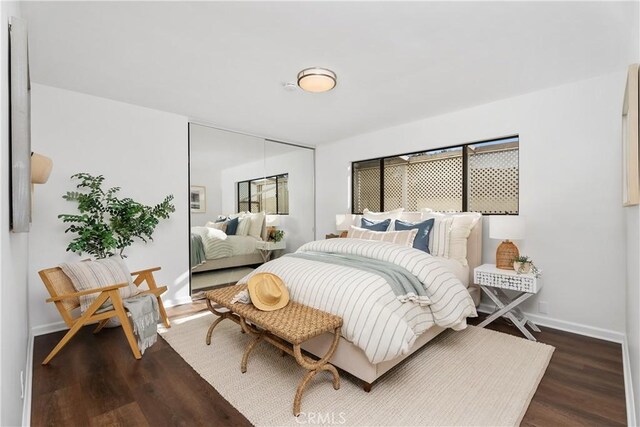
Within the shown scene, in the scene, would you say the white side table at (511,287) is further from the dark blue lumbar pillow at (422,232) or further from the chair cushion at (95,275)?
the chair cushion at (95,275)

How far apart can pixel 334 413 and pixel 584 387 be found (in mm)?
1711

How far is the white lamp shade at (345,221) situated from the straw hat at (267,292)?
94.6 inches

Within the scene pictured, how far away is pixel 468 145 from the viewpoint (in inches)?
147

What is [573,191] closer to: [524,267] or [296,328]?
→ [524,267]

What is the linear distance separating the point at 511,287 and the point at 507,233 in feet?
1.65

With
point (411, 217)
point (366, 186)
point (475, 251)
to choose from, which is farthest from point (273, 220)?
point (475, 251)

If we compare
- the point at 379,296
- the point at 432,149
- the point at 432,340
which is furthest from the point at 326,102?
the point at 432,340

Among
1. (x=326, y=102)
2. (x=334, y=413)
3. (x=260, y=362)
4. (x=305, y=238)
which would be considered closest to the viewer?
(x=334, y=413)

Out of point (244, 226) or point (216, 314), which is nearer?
point (216, 314)

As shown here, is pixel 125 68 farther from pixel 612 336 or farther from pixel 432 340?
pixel 612 336

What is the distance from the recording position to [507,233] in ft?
9.43

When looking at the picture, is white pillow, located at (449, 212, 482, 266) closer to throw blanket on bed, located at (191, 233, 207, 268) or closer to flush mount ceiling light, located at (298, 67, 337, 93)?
flush mount ceiling light, located at (298, 67, 337, 93)

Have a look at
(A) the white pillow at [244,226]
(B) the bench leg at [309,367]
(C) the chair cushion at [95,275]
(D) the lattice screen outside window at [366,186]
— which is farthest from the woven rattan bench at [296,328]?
(D) the lattice screen outside window at [366,186]

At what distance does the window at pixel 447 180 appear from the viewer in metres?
3.47
